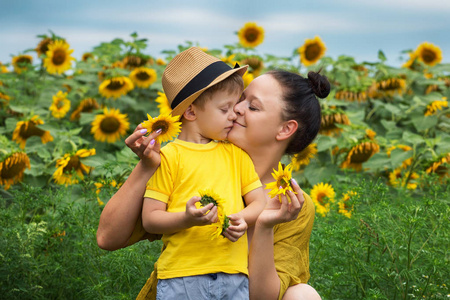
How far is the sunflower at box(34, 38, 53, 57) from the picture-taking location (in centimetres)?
598

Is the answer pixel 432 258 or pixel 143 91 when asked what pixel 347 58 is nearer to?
pixel 143 91

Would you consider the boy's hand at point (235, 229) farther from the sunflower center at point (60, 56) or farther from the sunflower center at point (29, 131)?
the sunflower center at point (60, 56)

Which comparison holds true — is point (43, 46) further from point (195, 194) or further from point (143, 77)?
point (195, 194)

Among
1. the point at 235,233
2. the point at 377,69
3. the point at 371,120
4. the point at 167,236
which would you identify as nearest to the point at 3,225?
the point at 167,236

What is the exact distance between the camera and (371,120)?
5.98 meters

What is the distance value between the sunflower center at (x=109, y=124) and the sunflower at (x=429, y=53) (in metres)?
3.52

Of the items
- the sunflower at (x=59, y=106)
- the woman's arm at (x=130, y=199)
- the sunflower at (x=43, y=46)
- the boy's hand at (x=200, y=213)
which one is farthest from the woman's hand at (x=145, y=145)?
the sunflower at (x=43, y=46)

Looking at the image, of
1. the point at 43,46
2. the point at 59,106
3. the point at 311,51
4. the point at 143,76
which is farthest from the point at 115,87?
the point at 311,51

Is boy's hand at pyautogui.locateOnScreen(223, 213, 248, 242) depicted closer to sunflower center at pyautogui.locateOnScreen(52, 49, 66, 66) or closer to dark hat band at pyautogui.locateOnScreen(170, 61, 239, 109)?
dark hat band at pyautogui.locateOnScreen(170, 61, 239, 109)

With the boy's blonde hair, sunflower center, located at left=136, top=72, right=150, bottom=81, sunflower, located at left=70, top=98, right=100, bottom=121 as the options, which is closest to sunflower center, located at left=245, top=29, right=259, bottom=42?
sunflower center, located at left=136, top=72, right=150, bottom=81

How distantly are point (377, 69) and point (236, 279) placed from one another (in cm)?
497

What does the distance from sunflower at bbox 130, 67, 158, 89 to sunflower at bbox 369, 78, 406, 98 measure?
6.96 ft

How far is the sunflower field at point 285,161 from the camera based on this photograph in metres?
2.75

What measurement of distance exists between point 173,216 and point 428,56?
17.9 ft
